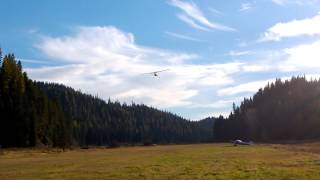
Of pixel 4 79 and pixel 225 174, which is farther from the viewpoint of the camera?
pixel 4 79

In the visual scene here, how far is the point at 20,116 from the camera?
129 m

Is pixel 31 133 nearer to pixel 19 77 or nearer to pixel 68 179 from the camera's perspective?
pixel 19 77

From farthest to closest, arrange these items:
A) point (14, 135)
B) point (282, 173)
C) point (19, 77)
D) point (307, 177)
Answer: point (19, 77), point (14, 135), point (282, 173), point (307, 177)

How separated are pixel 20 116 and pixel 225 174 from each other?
323ft

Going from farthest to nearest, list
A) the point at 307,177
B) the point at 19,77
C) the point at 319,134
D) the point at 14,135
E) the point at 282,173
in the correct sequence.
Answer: the point at 319,134, the point at 19,77, the point at 14,135, the point at 282,173, the point at 307,177

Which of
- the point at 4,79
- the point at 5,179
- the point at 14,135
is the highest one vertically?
the point at 4,79

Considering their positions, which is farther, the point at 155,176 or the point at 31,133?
the point at 31,133

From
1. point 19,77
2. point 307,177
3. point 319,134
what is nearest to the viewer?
point 307,177

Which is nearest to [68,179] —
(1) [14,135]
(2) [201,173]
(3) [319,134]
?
(2) [201,173]

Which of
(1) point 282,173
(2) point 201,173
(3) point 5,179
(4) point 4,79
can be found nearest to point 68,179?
(3) point 5,179

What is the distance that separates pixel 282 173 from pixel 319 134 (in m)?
154

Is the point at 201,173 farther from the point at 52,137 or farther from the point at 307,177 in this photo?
the point at 52,137

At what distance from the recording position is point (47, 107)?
475ft

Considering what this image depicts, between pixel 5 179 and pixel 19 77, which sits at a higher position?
pixel 19 77
